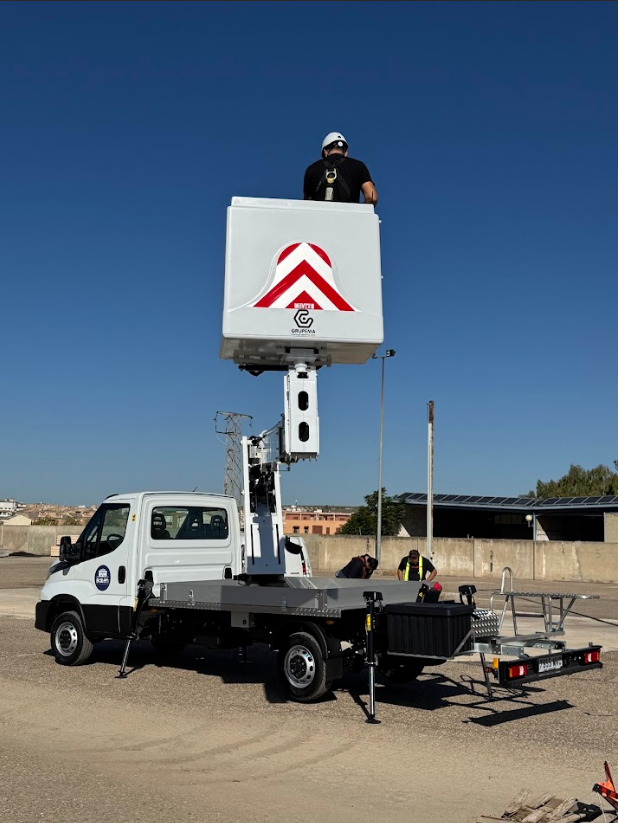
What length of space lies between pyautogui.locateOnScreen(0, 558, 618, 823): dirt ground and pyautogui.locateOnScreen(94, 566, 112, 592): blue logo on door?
1.12 metres

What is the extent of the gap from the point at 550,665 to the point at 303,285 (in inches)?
173

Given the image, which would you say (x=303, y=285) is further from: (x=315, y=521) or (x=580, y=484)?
(x=315, y=521)

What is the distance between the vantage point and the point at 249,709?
30.7 feet

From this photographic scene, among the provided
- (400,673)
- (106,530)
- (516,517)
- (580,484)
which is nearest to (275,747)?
(400,673)

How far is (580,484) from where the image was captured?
313 ft

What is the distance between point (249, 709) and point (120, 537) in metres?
3.34

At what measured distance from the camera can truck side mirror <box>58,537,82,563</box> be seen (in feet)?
39.9

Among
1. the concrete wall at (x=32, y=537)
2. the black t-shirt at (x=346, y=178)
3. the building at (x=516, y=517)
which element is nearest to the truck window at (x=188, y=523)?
the black t-shirt at (x=346, y=178)

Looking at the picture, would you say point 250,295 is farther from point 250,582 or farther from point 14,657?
point 14,657

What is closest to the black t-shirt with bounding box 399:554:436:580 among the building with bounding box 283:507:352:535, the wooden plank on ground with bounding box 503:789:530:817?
the wooden plank on ground with bounding box 503:789:530:817

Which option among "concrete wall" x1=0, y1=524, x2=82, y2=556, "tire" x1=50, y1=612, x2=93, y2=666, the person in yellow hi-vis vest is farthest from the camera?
"concrete wall" x1=0, y1=524, x2=82, y2=556

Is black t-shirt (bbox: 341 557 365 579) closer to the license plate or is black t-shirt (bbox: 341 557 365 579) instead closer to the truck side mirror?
the truck side mirror

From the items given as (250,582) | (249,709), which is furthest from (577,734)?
(250,582)

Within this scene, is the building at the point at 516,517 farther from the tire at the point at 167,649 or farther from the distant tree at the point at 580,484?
the tire at the point at 167,649
